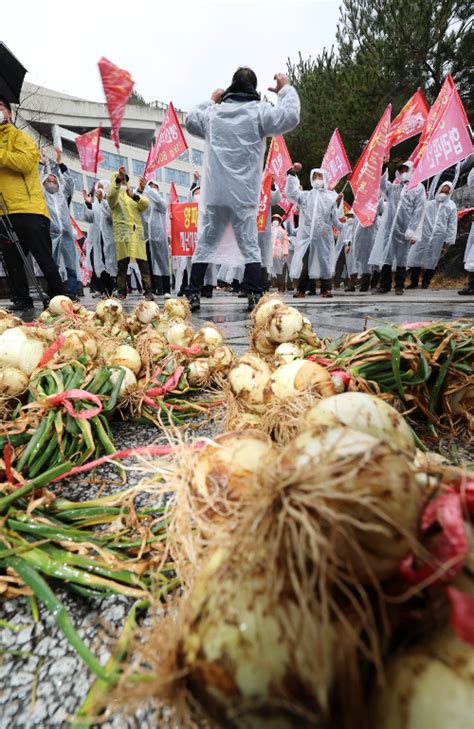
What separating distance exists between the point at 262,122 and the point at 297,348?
4.64m

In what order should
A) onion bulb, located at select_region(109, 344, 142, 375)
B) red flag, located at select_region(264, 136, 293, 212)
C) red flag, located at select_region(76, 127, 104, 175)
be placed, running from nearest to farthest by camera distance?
onion bulb, located at select_region(109, 344, 142, 375)
red flag, located at select_region(76, 127, 104, 175)
red flag, located at select_region(264, 136, 293, 212)

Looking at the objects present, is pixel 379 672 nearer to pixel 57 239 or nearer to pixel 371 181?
pixel 371 181

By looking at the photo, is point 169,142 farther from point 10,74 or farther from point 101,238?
point 10,74

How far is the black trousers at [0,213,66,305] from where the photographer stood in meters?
5.33

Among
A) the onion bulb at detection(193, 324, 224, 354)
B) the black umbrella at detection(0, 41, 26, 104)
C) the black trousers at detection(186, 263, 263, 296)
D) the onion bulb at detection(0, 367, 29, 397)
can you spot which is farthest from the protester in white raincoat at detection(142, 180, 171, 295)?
the onion bulb at detection(0, 367, 29, 397)

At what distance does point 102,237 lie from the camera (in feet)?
38.8

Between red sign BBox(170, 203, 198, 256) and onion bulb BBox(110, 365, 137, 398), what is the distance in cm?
1010

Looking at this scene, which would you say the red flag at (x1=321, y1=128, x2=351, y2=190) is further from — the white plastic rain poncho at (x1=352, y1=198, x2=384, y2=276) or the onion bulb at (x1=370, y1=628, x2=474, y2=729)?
the onion bulb at (x1=370, y1=628, x2=474, y2=729)

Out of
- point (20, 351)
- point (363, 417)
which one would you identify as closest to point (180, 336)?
point (20, 351)

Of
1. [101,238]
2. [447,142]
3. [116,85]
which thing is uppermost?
[116,85]

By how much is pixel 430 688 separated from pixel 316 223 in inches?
420

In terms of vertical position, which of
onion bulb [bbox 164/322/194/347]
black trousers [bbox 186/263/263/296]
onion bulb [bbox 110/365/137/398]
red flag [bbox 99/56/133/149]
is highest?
red flag [bbox 99/56/133/149]

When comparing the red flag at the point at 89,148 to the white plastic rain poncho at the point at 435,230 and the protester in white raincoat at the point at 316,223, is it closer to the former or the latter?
the protester in white raincoat at the point at 316,223

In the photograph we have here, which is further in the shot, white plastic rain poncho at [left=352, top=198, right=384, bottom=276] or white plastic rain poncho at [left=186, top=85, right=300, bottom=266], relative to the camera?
white plastic rain poncho at [left=352, top=198, right=384, bottom=276]
